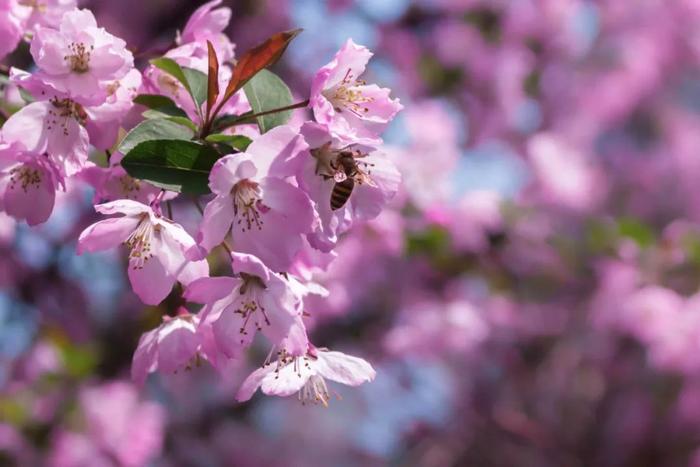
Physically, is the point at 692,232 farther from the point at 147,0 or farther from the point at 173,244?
the point at 173,244

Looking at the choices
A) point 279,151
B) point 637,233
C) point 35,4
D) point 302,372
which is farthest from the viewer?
point 637,233

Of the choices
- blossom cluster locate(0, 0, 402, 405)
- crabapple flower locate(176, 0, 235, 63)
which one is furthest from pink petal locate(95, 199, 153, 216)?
crabapple flower locate(176, 0, 235, 63)

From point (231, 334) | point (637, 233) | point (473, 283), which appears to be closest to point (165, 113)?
point (231, 334)

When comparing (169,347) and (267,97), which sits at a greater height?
(267,97)

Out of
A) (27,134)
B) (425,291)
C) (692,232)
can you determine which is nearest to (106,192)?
(27,134)

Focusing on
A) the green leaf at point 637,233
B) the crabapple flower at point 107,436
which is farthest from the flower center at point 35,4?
the green leaf at point 637,233

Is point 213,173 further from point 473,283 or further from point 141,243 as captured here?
point 473,283
